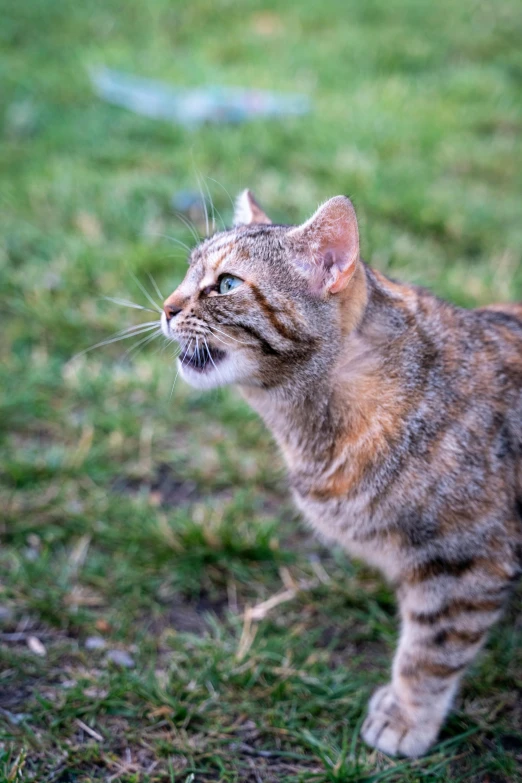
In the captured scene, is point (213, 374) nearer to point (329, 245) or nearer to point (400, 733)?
point (329, 245)

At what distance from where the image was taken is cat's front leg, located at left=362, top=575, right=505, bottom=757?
89.3 inches

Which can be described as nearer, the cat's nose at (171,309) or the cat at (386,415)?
the cat at (386,415)

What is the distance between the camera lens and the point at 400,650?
2.39m

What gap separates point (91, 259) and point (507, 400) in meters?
2.87

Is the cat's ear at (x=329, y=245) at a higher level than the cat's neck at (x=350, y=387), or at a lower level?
higher

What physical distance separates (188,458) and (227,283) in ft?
4.41

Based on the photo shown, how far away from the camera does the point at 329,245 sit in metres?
2.20

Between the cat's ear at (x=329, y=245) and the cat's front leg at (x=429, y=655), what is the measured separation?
0.93 metres

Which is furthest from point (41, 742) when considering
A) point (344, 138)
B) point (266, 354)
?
point (344, 138)

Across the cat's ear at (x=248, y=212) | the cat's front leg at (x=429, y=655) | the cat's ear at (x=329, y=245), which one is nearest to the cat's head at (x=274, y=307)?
the cat's ear at (x=329, y=245)

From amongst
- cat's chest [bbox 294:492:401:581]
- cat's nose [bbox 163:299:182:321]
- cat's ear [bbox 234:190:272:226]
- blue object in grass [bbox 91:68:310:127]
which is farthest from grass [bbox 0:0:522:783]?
cat's ear [bbox 234:190:272:226]

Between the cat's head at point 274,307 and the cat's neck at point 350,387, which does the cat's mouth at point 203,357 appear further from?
the cat's neck at point 350,387

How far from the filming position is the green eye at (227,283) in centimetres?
229

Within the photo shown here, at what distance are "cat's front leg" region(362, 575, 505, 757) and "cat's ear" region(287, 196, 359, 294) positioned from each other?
3.05 feet
